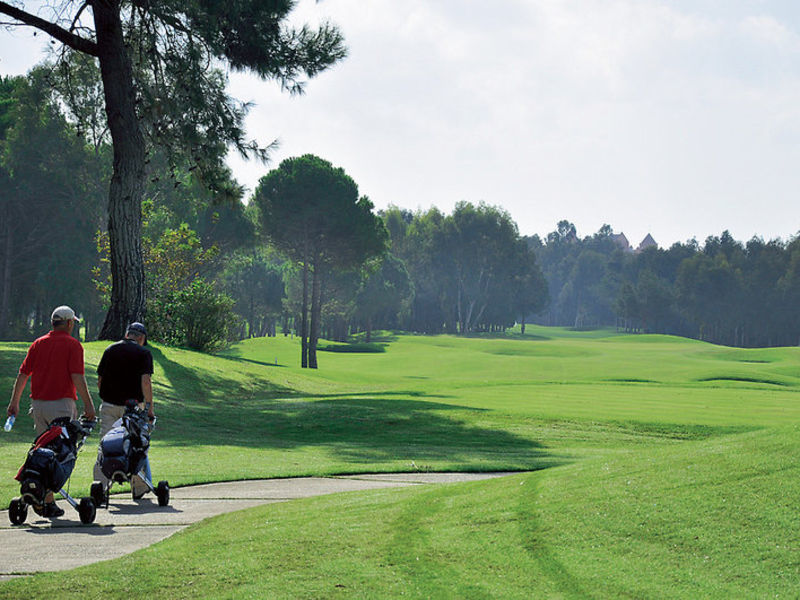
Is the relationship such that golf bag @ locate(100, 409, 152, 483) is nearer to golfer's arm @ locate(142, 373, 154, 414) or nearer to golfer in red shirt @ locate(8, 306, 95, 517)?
golfer's arm @ locate(142, 373, 154, 414)

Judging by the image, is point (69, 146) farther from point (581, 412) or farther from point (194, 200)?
point (581, 412)

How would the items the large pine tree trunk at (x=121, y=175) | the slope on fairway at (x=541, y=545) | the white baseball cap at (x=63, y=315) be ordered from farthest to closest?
the large pine tree trunk at (x=121, y=175)
the white baseball cap at (x=63, y=315)
the slope on fairway at (x=541, y=545)

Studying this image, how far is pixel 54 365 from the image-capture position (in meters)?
9.48

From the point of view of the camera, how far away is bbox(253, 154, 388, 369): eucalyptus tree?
66.2 m

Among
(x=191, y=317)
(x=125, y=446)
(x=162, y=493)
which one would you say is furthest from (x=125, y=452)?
(x=191, y=317)

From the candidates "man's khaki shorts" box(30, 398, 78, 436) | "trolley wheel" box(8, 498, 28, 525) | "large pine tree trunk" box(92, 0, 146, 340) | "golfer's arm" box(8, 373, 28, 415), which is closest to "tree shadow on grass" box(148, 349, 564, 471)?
"large pine tree trunk" box(92, 0, 146, 340)

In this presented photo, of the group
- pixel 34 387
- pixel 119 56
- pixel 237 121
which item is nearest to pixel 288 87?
pixel 237 121

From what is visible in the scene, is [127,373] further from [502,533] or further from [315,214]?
[315,214]

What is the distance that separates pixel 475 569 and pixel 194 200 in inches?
2613

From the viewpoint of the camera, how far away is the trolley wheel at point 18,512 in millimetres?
8867

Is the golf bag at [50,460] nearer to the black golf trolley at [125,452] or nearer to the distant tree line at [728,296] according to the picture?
the black golf trolley at [125,452]

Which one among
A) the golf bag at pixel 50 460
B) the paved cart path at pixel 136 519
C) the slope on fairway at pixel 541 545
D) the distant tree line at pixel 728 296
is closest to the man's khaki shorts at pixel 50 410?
the golf bag at pixel 50 460

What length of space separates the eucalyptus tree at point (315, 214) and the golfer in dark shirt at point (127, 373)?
2154 inches

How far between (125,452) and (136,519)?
0.83 m
